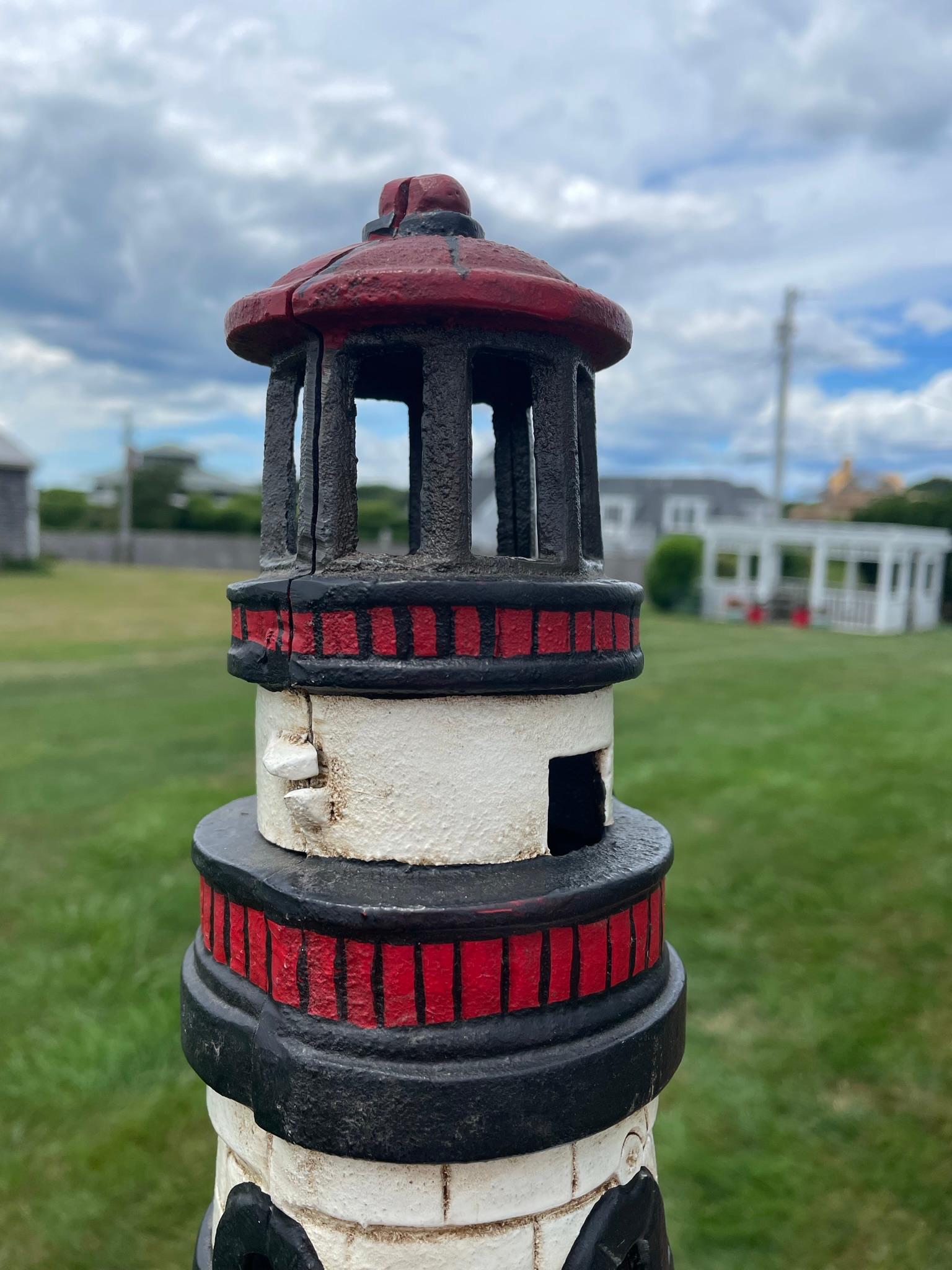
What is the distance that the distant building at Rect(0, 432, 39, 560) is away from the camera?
3170 centimetres

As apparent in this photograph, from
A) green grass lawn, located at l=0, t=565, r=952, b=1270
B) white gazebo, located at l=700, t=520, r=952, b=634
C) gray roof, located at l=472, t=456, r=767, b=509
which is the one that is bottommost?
green grass lawn, located at l=0, t=565, r=952, b=1270

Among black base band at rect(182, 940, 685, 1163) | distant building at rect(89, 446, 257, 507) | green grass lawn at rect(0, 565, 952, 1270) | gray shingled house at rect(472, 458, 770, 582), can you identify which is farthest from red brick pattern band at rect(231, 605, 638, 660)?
distant building at rect(89, 446, 257, 507)

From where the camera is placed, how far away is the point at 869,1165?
12.3ft

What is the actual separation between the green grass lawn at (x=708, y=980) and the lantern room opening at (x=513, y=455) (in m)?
2.90

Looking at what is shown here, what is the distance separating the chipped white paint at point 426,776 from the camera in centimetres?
179

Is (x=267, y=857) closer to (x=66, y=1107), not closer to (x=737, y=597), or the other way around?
(x=66, y=1107)

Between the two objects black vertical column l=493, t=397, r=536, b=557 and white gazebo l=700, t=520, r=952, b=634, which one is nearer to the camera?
black vertical column l=493, t=397, r=536, b=557

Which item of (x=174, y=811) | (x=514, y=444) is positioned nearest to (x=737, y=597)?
(x=174, y=811)

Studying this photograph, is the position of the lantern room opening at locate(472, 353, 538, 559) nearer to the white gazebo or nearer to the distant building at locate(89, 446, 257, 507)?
the white gazebo

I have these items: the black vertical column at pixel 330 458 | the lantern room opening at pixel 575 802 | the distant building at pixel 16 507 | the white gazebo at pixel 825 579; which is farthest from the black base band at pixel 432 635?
the distant building at pixel 16 507

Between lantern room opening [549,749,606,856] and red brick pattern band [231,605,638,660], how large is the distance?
389mm

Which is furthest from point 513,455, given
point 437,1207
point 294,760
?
point 437,1207

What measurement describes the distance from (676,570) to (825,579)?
155 inches

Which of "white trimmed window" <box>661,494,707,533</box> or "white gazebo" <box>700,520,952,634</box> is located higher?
"white trimmed window" <box>661,494,707,533</box>
